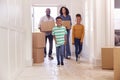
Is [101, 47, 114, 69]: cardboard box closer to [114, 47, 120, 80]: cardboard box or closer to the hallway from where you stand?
the hallway

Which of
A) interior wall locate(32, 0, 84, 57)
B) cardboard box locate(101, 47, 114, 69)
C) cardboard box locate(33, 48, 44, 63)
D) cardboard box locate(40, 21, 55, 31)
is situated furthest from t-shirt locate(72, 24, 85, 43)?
interior wall locate(32, 0, 84, 57)

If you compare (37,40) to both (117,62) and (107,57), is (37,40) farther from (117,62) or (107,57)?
(117,62)

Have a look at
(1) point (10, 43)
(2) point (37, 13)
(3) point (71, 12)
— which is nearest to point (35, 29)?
(2) point (37, 13)

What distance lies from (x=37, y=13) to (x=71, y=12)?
1.45m

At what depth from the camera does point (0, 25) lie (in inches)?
114

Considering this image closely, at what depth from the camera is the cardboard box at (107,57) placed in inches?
196

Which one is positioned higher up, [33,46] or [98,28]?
[98,28]

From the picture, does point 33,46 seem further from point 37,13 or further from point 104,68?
point 37,13

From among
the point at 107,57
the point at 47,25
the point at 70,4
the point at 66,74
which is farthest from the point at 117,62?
the point at 70,4

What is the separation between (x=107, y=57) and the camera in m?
5.03

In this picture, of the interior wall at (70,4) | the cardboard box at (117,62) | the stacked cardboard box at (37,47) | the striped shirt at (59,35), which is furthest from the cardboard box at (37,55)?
the interior wall at (70,4)

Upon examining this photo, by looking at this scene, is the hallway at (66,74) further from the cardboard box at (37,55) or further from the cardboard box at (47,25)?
the cardboard box at (47,25)

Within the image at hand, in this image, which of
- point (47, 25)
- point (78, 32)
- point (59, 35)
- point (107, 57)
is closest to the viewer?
point (107, 57)

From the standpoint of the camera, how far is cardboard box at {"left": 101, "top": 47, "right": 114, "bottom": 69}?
4.98 metres
